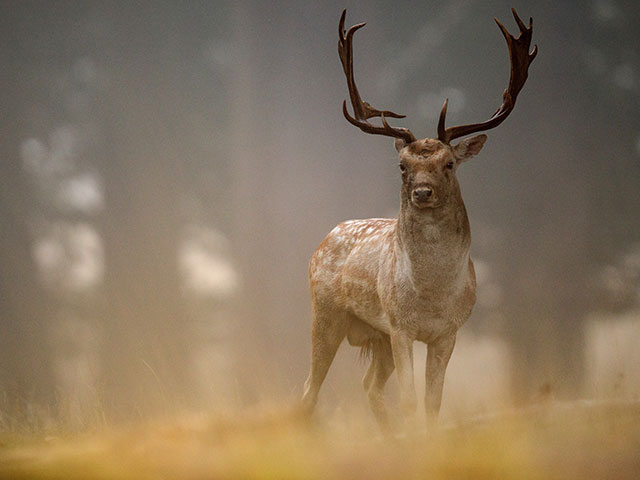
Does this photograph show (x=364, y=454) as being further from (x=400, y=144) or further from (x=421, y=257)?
(x=400, y=144)

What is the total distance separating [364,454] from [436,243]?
1.25 m

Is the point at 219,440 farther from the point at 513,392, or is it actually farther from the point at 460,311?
the point at 513,392

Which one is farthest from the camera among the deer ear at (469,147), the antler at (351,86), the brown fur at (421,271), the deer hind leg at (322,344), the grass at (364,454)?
the deer hind leg at (322,344)

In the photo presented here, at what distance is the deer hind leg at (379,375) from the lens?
5113 millimetres

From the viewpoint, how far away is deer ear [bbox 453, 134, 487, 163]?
435 cm

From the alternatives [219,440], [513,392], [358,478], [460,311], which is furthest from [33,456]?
[513,392]

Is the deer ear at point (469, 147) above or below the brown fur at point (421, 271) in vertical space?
above

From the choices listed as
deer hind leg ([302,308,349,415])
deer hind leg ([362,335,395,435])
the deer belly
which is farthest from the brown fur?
deer hind leg ([362,335,395,435])

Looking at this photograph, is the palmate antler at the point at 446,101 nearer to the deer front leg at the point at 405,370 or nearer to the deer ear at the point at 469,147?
the deer ear at the point at 469,147

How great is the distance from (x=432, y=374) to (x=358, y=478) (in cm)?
106

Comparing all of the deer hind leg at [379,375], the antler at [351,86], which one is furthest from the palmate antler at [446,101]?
the deer hind leg at [379,375]

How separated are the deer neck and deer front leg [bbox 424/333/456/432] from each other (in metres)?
0.39

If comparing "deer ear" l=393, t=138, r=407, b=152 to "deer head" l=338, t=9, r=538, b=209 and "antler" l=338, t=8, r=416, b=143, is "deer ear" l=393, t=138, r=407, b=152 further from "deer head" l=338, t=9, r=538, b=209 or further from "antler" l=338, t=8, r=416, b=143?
"antler" l=338, t=8, r=416, b=143

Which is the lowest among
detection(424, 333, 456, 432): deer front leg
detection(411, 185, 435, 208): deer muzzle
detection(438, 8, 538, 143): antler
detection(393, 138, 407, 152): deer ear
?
detection(424, 333, 456, 432): deer front leg
